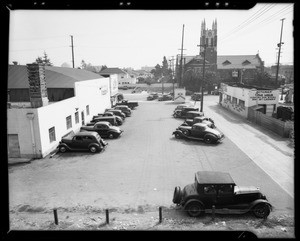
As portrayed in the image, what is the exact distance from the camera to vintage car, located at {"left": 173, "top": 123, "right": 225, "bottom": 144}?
17.3 m

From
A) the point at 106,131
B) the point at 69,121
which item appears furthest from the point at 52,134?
the point at 106,131

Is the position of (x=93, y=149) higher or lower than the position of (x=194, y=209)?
higher

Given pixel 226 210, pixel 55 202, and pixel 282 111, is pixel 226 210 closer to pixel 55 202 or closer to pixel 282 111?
pixel 55 202

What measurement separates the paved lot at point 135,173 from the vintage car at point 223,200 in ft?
3.84

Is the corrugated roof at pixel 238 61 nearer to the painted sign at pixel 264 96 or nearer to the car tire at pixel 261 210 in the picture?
the painted sign at pixel 264 96

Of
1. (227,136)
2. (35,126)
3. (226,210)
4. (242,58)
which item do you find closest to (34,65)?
(35,126)

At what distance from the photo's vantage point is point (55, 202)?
380 inches

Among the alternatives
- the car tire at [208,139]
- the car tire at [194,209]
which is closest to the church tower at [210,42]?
the car tire at [208,139]

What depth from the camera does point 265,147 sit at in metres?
16.3

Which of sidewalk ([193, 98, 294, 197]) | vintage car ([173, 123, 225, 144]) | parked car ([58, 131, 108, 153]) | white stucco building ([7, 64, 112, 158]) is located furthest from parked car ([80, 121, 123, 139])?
sidewalk ([193, 98, 294, 197])

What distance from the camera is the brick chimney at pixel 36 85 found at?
1526 centimetres

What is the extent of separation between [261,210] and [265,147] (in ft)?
29.5

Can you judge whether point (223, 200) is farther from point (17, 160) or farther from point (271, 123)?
point (271, 123)

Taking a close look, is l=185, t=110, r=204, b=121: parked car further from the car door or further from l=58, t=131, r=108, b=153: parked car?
the car door
